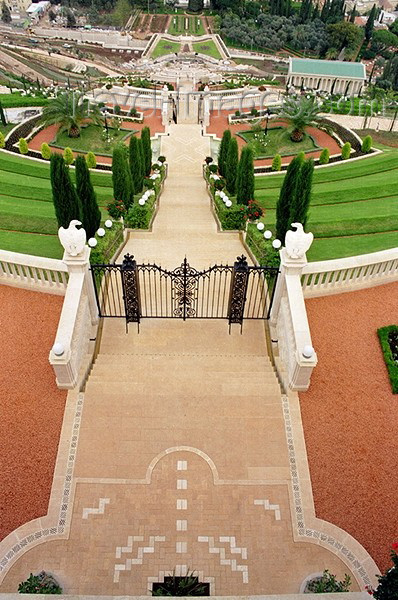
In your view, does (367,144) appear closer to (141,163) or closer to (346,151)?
(346,151)

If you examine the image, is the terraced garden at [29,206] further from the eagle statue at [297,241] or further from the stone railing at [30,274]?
the eagle statue at [297,241]

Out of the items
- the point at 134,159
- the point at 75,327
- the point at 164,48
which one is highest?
the point at 164,48

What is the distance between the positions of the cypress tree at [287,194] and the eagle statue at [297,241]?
4257 mm

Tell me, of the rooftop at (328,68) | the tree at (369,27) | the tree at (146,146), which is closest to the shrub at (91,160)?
the tree at (146,146)

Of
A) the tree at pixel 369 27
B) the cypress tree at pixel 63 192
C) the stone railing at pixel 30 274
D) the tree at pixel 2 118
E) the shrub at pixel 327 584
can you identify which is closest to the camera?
the shrub at pixel 327 584

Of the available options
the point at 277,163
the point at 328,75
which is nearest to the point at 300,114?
the point at 277,163

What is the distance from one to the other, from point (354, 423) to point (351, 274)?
6159 mm

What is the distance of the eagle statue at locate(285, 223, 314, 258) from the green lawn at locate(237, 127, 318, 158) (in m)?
29.6

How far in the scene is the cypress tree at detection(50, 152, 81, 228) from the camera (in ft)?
53.4

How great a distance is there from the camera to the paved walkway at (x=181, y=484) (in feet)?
31.4

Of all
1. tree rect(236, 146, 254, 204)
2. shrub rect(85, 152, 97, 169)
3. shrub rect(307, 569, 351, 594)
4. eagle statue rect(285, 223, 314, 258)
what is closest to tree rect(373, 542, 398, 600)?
shrub rect(307, 569, 351, 594)

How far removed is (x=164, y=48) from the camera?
109250mm

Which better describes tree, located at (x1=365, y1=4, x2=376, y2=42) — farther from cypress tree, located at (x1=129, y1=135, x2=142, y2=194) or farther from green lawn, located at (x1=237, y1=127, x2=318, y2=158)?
cypress tree, located at (x1=129, y1=135, x2=142, y2=194)

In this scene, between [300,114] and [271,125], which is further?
[271,125]
